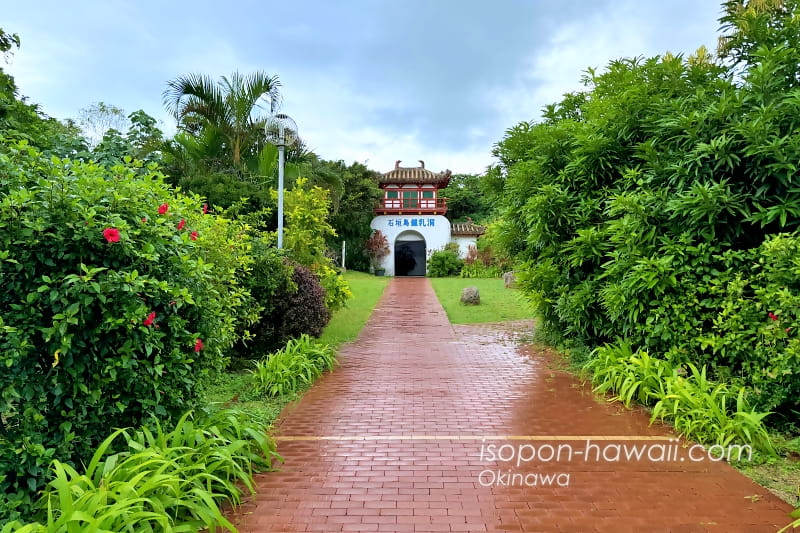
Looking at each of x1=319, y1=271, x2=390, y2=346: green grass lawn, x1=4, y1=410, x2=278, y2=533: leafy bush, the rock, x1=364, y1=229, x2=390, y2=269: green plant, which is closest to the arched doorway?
x1=364, y1=229, x2=390, y2=269: green plant

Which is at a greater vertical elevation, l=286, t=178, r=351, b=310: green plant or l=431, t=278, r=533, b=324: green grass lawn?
l=286, t=178, r=351, b=310: green plant

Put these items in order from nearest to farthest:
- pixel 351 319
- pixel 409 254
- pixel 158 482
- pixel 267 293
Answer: pixel 158 482 → pixel 267 293 → pixel 351 319 → pixel 409 254

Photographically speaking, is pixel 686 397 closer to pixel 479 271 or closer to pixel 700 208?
pixel 700 208

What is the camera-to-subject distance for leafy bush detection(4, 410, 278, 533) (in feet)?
8.30

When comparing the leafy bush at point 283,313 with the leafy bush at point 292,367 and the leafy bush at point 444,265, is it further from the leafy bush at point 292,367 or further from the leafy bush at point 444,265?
the leafy bush at point 444,265

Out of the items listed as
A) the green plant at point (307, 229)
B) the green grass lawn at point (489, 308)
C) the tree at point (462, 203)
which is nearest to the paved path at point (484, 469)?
the green plant at point (307, 229)

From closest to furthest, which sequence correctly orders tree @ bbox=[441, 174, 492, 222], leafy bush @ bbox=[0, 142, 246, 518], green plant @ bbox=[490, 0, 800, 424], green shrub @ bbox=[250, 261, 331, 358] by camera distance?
leafy bush @ bbox=[0, 142, 246, 518] → green plant @ bbox=[490, 0, 800, 424] → green shrub @ bbox=[250, 261, 331, 358] → tree @ bbox=[441, 174, 492, 222]

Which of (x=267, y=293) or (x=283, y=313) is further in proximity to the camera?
(x=283, y=313)

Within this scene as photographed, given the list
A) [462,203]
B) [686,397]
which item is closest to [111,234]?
[686,397]

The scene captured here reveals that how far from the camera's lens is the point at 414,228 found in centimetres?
3066

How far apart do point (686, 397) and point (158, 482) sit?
4.17m

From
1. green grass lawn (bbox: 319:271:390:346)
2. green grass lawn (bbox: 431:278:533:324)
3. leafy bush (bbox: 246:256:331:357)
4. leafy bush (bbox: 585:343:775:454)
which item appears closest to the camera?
leafy bush (bbox: 585:343:775:454)

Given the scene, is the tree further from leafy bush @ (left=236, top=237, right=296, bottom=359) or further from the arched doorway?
leafy bush @ (left=236, top=237, right=296, bottom=359)

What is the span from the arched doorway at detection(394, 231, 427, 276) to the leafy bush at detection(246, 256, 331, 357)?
23.6 m
